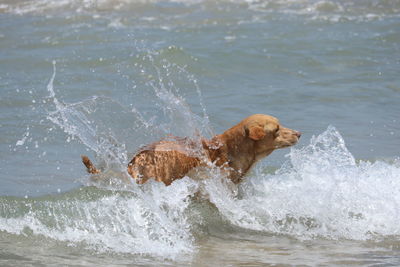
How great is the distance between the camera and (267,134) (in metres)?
8.17

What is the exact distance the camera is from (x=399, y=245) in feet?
24.9

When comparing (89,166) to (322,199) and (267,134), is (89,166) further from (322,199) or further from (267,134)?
(322,199)

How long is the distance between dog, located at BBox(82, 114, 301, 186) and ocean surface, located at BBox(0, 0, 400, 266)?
14cm

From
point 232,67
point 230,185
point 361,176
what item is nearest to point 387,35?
point 232,67

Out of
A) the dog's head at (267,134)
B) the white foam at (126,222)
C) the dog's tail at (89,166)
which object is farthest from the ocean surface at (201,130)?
the dog's head at (267,134)

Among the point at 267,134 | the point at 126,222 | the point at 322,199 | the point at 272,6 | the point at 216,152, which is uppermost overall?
the point at 272,6

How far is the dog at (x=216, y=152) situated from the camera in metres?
7.94

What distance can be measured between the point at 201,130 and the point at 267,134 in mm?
823

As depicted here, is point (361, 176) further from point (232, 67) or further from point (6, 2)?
point (6, 2)

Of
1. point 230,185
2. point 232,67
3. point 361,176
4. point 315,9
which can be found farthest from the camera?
point 315,9

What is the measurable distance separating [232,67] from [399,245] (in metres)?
7.89

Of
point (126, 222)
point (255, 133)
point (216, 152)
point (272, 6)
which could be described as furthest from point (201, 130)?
point (272, 6)

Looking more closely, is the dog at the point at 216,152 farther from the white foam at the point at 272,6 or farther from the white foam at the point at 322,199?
the white foam at the point at 272,6

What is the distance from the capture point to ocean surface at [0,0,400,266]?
7617 millimetres
